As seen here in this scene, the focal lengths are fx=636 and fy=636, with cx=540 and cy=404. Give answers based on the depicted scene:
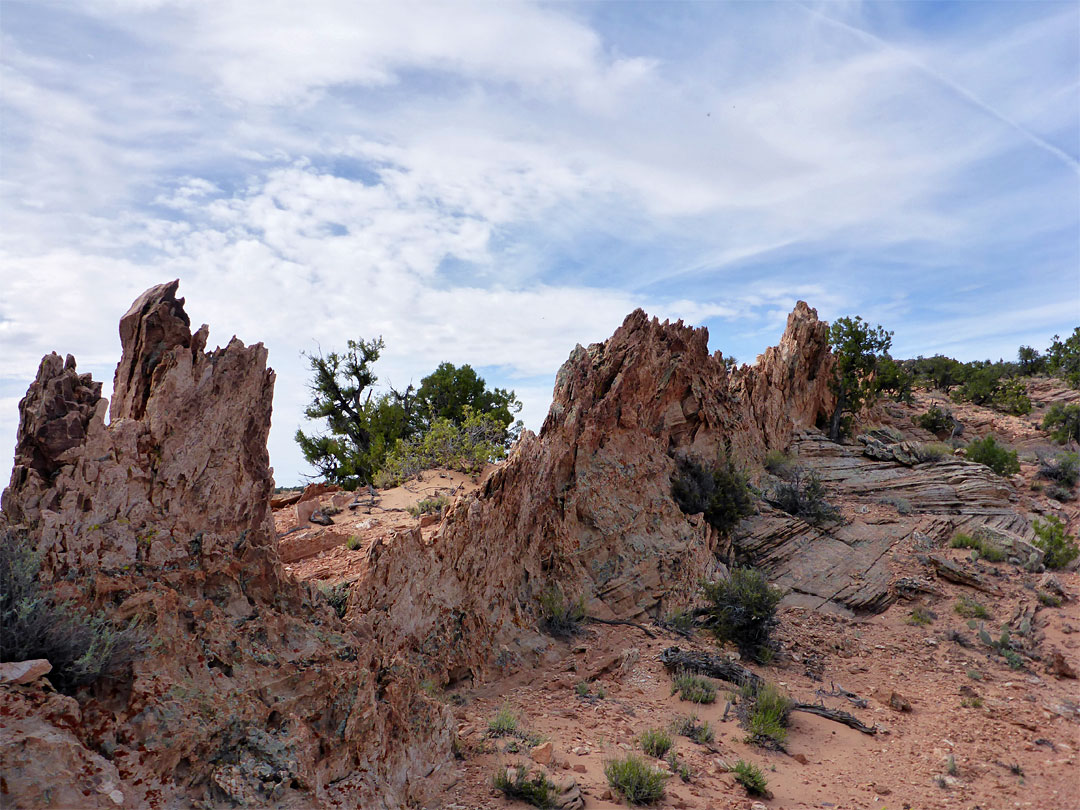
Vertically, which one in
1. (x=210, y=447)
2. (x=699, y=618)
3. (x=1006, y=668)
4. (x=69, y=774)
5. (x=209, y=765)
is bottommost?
(x=1006, y=668)

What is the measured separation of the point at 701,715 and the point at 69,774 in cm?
717

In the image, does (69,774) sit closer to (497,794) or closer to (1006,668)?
(497,794)

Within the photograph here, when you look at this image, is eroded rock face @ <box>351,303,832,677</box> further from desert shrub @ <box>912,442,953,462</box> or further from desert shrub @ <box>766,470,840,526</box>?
desert shrub @ <box>912,442,953,462</box>

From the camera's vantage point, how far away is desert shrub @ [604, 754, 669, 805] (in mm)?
6035

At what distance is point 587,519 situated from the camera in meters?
11.7

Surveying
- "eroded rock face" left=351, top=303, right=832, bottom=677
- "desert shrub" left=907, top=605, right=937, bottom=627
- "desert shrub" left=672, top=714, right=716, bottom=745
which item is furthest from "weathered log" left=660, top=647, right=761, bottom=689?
"desert shrub" left=907, top=605, right=937, bottom=627

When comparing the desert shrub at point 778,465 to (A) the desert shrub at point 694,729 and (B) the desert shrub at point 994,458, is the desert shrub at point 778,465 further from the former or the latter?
(A) the desert shrub at point 694,729

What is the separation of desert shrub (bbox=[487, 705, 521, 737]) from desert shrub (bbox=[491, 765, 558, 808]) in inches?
42.5

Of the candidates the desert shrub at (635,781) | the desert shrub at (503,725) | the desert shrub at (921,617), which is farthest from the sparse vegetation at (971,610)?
the desert shrub at (503,725)

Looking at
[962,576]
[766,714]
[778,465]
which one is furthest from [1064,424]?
[766,714]

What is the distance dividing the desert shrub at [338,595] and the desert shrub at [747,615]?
6.47 m

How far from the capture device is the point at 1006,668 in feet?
37.2

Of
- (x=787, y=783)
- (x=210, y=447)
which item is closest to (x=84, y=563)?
(x=210, y=447)

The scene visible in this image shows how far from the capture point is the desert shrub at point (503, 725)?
6.95 metres
